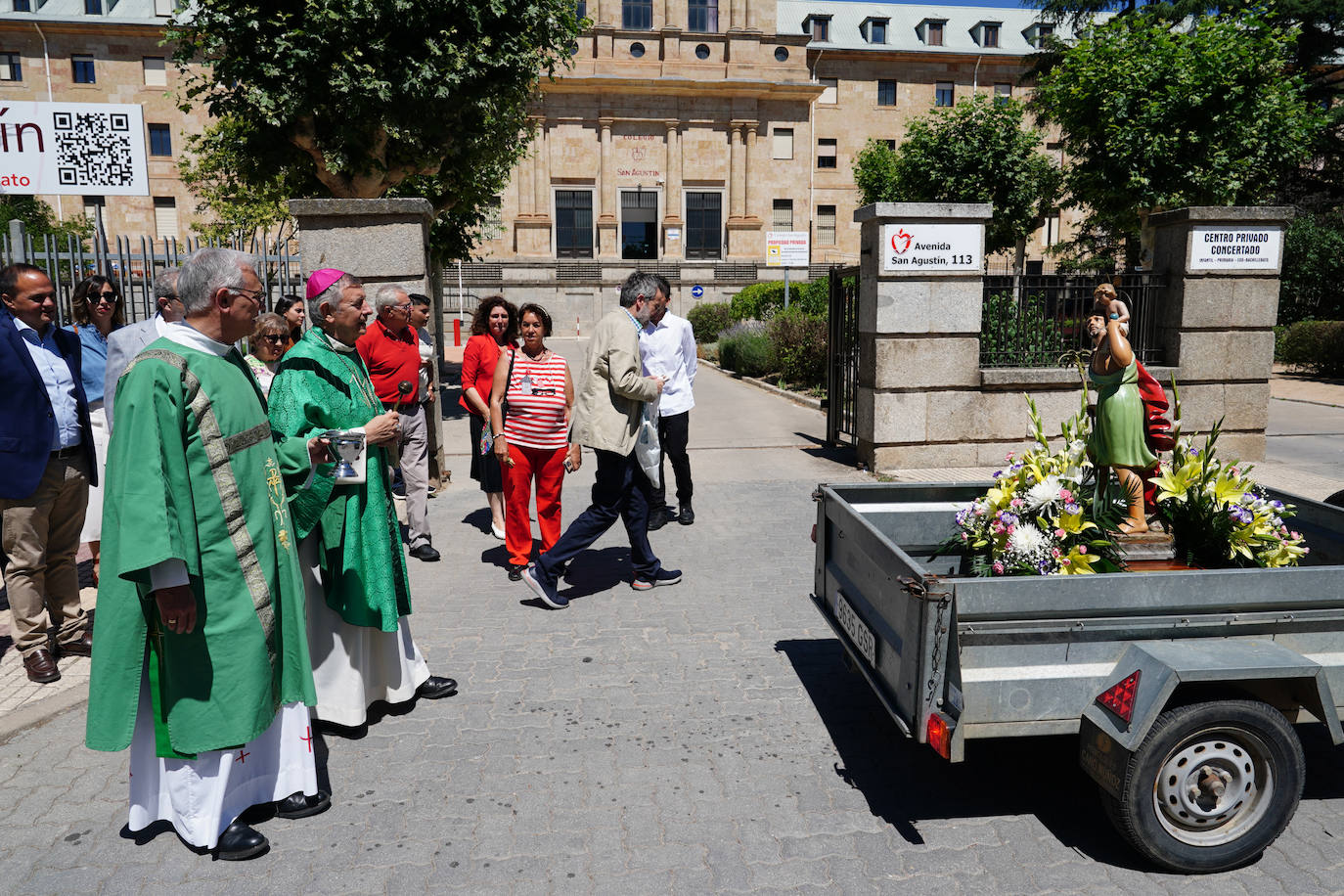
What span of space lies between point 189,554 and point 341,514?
0.97 m

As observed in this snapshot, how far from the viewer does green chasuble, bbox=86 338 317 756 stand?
282cm

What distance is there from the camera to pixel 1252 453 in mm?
10625

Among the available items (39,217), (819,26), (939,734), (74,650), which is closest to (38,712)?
(74,650)

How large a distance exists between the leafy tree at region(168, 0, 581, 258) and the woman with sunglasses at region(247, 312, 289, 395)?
555 centimetres

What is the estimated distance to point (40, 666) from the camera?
182 inches

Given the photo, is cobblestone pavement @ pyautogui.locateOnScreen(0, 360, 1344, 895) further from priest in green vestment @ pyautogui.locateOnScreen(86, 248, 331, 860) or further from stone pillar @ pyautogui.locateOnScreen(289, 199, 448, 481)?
stone pillar @ pyautogui.locateOnScreen(289, 199, 448, 481)

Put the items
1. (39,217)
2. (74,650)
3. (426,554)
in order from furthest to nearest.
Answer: (39,217), (426,554), (74,650)

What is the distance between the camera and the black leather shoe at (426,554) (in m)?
6.90

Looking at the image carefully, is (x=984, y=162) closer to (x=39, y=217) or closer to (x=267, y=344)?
(x=267, y=344)

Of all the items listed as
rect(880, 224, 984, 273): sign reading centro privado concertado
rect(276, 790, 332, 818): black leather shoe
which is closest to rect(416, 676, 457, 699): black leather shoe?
rect(276, 790, 332, 818): black leather shoe

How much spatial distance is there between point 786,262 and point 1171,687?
70.1 feet

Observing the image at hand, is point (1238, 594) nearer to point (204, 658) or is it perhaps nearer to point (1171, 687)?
point (1171, 687)

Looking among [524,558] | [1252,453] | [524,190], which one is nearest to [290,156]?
[524,558]

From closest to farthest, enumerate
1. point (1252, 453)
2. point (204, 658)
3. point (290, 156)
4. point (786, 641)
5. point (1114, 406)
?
point (204, 658) → point (1114, 406) → point (786, 641) → point (1252, 453) → point (290, 156)
